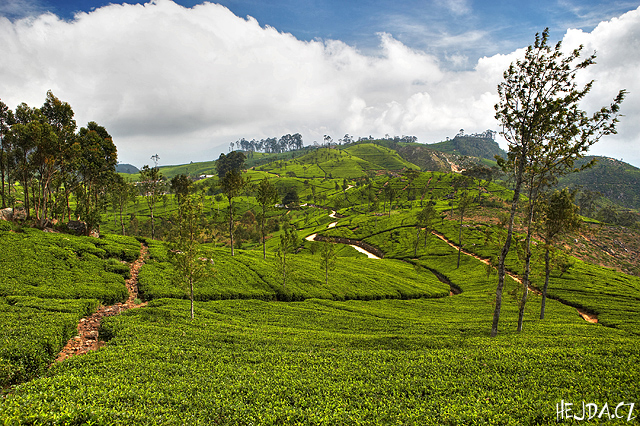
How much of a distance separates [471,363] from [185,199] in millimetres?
30908

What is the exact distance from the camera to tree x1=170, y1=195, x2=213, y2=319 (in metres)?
28.4

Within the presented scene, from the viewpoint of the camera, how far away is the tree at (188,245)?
28422 mm

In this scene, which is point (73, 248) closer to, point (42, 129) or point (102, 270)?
point (102, 270)

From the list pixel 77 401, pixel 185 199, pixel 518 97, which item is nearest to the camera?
pixel 77 401

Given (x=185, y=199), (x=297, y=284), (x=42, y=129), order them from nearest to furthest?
1. (x=185, y=199)
2. (x=42, y=129)
3. (x=297, y=284)

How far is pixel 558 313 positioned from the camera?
43.2 m

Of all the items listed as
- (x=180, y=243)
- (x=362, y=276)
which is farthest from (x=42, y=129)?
(x=362, y=276)

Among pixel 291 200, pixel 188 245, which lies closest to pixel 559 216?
pixel 188 245

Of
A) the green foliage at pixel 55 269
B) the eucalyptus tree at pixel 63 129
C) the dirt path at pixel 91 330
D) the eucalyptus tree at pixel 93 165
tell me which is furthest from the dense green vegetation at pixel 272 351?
the eucalyptus tree at pixel 63 129

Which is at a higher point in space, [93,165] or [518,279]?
[93,165]

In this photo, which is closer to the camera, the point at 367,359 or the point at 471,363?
the point at 471,363

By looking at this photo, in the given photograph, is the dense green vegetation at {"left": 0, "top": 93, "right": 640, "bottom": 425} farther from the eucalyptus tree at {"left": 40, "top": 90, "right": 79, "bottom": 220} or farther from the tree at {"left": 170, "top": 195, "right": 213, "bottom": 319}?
the eucalyptus tree at {"left": 40, "top": 90, "right": 79, "bottom": 220}

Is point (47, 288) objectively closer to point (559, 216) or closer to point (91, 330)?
point (91, 330)

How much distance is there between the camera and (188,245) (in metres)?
28.5
